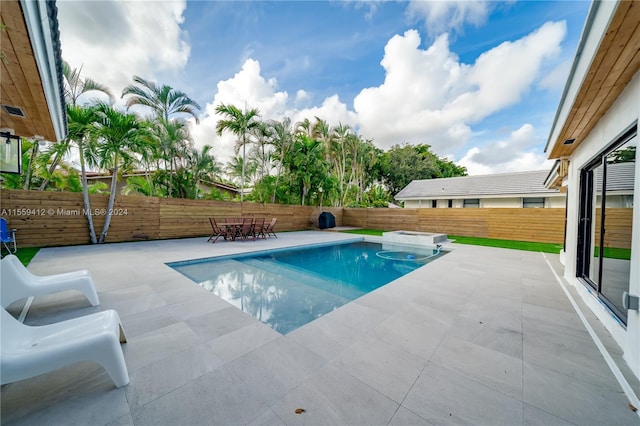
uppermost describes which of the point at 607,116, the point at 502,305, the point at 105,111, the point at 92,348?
the point at 105,111

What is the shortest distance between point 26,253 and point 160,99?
6.65 meters

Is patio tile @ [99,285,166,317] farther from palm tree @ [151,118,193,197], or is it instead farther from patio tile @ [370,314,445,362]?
palm tree @ [151,118,193,197]

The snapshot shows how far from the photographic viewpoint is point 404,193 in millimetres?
20734

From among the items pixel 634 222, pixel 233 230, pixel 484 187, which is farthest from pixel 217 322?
pixel 484 187

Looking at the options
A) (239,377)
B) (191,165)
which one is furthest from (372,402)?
(191,165)

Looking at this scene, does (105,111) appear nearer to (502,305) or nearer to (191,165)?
(191,165)

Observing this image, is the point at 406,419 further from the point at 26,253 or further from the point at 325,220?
the point at 325,220

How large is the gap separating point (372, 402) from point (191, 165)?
1111 cm

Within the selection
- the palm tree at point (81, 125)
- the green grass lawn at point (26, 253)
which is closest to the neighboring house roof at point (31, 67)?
the palm tree at point (81, 125)

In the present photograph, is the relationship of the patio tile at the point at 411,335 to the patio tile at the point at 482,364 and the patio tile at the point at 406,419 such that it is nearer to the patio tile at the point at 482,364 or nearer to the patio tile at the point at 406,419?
the patio tile at the point at 482,364

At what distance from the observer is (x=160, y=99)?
9594 millimetres

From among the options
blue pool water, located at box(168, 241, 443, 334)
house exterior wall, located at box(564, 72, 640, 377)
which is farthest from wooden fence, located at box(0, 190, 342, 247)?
house exterior wall, located at box(564, 72, 640, 377)

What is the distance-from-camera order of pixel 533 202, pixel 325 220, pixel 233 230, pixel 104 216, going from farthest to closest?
pixel 533 202 → pixel 325 220 → pixel 233 230 → pixel 104 216

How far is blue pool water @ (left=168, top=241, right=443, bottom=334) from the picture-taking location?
3.61m
